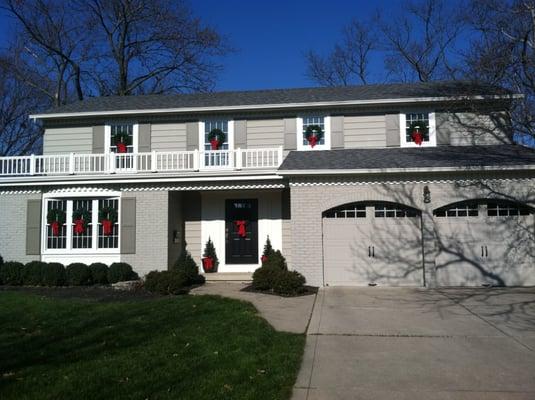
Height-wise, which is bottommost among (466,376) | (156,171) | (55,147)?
(466,376)

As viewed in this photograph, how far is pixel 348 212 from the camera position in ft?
46.6

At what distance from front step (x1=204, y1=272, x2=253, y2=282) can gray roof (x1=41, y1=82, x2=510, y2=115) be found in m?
6.20

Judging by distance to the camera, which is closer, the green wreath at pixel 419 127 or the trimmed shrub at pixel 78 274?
the trimmed shrub at pixel 78 274

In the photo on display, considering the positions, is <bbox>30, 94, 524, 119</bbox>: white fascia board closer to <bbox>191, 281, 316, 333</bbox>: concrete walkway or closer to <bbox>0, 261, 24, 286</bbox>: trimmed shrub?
<bbox>0, 261, 24, 286</bbox>: trimmed shrub

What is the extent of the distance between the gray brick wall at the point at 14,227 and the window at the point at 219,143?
20.1 feet

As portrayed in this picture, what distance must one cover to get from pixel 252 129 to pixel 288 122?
1.38 metres

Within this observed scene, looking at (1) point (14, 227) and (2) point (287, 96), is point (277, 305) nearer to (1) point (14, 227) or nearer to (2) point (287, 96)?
(2) point (287, 96)

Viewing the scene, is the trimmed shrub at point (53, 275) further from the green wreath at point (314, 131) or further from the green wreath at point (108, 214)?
the green wreath at point (314, 131)

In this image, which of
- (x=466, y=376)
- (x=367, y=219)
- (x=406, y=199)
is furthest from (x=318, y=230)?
(x=466, y=376)

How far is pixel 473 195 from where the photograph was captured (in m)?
13.5

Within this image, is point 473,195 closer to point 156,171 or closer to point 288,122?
point 288,122

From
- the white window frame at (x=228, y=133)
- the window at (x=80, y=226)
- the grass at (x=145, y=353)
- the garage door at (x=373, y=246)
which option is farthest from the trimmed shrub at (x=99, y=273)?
the garage door at (x=373, y=246)

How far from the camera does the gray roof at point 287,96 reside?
56.3ft

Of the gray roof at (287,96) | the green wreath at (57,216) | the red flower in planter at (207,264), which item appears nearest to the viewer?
the green wreath at (57,216)
